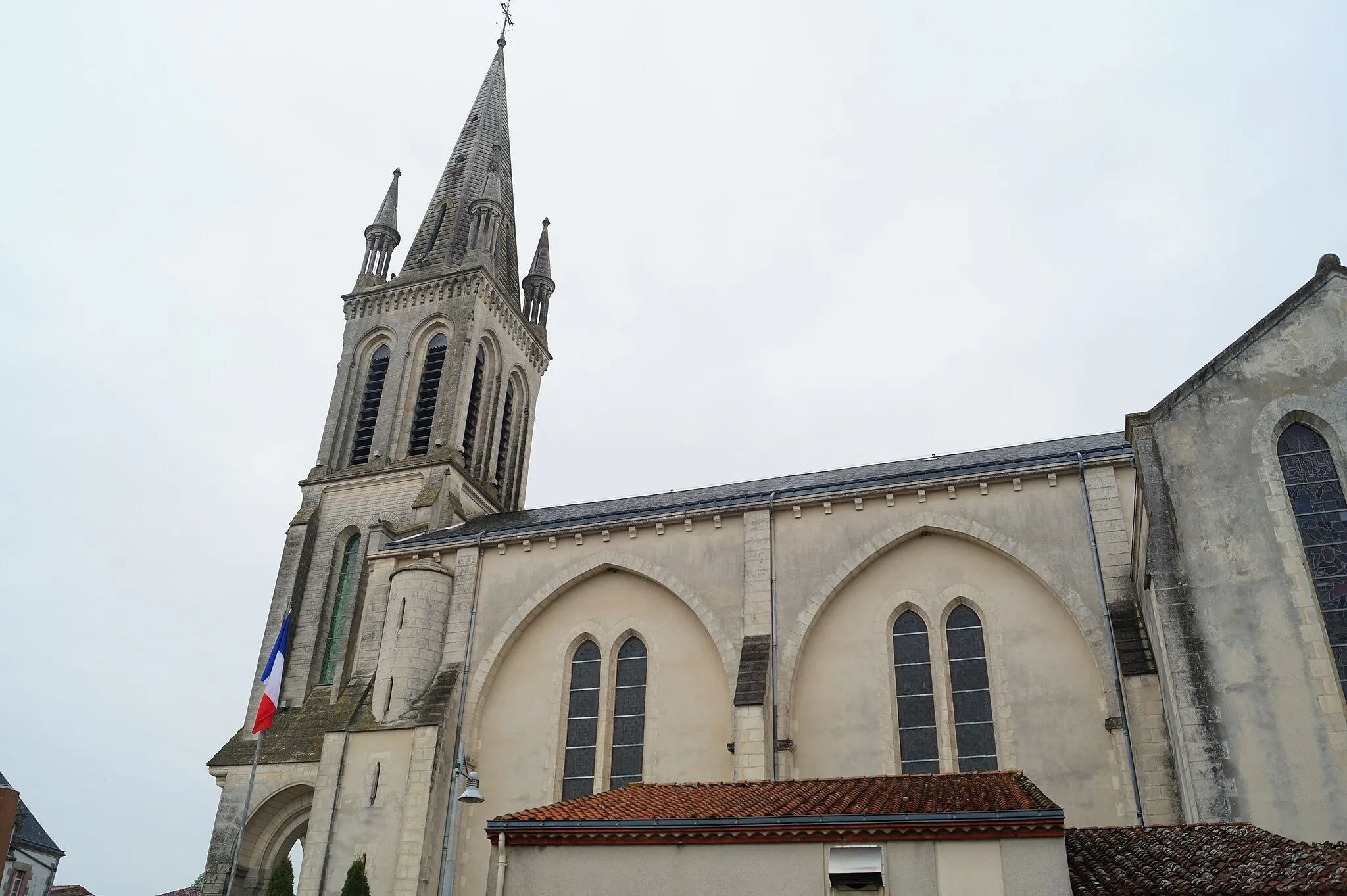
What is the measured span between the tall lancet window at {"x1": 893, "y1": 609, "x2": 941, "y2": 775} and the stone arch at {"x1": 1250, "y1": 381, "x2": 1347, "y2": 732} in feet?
20.1

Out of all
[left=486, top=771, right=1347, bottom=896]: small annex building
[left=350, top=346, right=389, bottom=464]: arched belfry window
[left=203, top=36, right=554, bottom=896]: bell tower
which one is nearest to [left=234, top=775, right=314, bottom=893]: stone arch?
[left=203, top=36, right=554, bottom=896]: bell tower

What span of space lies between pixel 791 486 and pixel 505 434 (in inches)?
529

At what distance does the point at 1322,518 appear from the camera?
1334cm

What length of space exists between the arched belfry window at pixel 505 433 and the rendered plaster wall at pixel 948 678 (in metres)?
15.9

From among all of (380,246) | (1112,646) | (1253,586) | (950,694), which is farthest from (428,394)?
(1253,586)

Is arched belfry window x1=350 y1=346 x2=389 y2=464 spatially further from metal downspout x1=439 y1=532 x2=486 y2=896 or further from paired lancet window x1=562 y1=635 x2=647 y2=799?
paired lancet window x1=562 y1=635 x2=647 y2=799

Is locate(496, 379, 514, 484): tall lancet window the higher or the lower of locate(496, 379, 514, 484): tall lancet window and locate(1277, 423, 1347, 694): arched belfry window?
the higher

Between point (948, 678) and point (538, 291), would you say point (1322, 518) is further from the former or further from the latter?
point (538, 291)

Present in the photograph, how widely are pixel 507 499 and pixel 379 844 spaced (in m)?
14.4

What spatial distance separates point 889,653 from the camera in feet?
59.1

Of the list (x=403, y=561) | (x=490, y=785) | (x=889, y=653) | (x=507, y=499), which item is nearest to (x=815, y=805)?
(x=889, y=653)

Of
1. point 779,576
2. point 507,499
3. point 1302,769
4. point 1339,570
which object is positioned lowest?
point 1302,769

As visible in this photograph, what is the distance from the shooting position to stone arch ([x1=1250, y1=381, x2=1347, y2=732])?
12336 millimetres

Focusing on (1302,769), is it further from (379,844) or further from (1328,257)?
(379,844)
